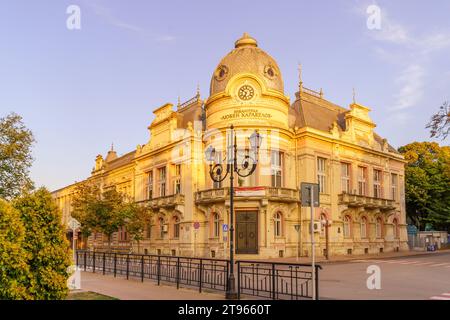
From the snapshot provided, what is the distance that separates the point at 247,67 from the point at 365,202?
17752 mm

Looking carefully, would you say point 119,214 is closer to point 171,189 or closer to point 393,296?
point 171,189

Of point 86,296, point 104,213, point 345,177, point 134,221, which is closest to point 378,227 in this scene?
point 345,177

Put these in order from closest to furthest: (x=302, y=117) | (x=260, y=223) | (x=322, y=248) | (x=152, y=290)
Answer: (x=152, y=290) < (x=260, y=223) < (x=322, y=248) < (x=302, y=117)

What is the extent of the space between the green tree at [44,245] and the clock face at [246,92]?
1078 inches

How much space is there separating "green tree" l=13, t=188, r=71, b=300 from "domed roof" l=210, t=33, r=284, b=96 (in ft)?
94.6

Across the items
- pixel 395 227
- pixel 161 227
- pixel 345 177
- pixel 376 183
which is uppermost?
pixel 345 177

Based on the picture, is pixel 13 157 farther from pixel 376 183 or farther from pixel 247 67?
pixel 376 183

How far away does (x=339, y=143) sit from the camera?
41.6 m

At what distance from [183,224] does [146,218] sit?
12.4ft

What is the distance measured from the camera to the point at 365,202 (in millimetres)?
42781

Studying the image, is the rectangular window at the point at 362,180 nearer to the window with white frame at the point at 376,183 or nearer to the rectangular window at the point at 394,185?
the window with white frame at the point at 376,183

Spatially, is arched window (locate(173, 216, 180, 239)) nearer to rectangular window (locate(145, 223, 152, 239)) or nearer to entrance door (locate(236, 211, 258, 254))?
rectangular window (locate(145, 223, 152, 239))

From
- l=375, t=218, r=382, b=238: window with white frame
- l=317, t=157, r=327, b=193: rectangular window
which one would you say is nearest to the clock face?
l=317, t=157, r=327, b=193: rectangular window
